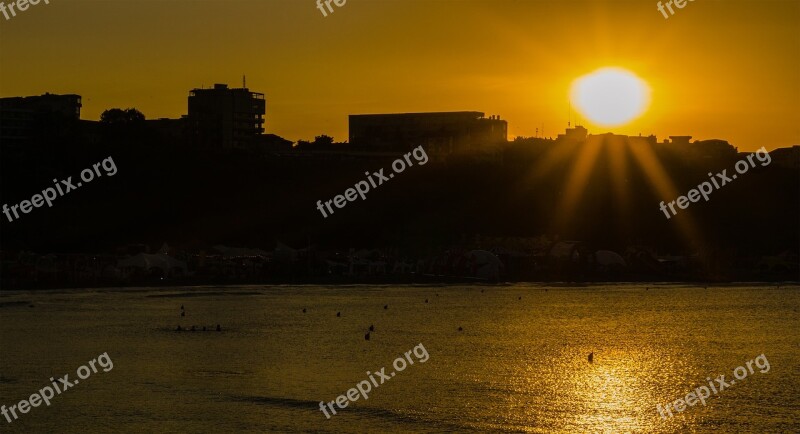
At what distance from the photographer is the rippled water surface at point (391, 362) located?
33875 mm

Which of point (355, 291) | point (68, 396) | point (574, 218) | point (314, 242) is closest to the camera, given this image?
point (68, 396)

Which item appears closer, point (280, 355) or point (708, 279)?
point (280, 355)

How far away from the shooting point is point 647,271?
13038 centimetres

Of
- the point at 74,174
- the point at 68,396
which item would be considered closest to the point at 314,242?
the point at 74,174

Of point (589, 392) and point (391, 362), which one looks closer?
point (589, 392)

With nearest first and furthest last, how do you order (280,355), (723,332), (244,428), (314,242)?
(244,428)
(280,355)
(723,332)
(314,242)

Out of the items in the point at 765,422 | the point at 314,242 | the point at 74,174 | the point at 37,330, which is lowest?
the point at 765,422

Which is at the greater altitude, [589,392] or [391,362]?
[391,362]

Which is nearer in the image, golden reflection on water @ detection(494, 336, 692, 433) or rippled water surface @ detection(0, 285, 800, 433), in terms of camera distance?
golden reflection on water @ detection(494, 336, 692, 433)

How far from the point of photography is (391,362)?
47094mm

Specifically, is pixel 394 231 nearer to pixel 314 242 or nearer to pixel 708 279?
pixel 314 242

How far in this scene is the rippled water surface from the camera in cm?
3388

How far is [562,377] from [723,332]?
2386 cm

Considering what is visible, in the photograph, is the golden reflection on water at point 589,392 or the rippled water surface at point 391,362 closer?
the golden reflection on water at point 589,392
